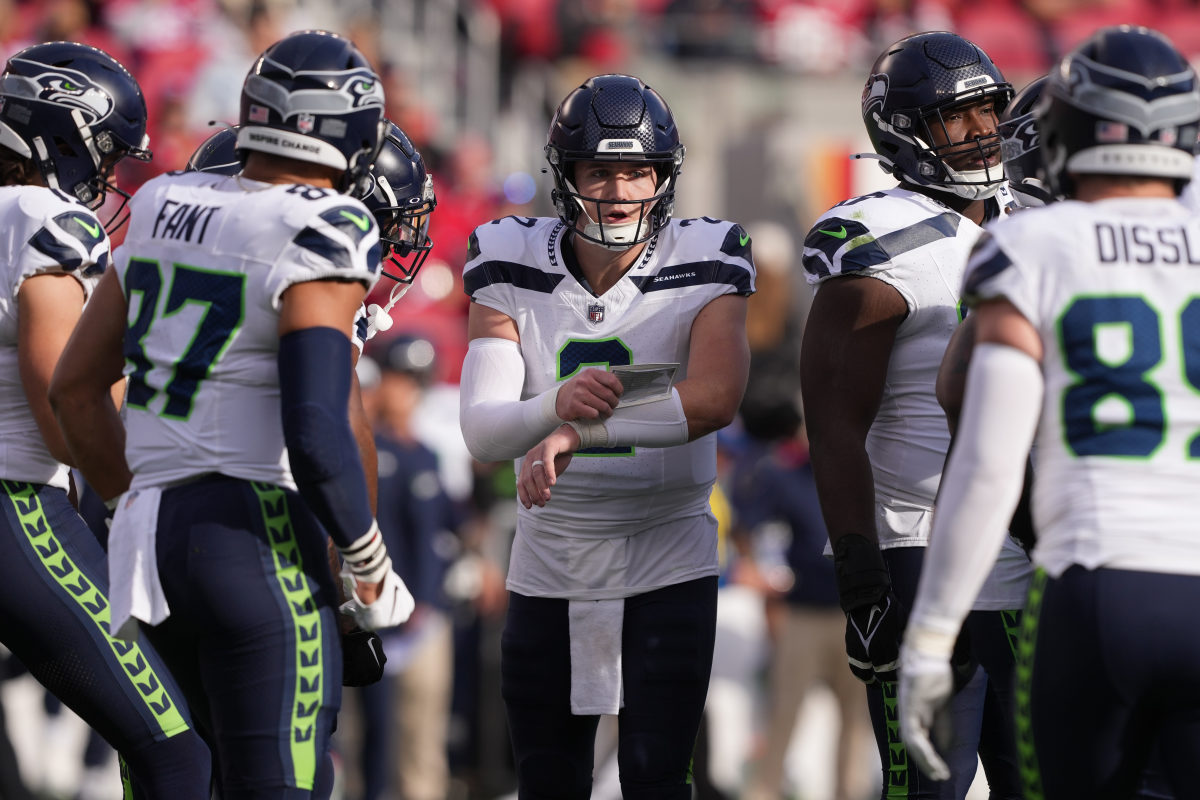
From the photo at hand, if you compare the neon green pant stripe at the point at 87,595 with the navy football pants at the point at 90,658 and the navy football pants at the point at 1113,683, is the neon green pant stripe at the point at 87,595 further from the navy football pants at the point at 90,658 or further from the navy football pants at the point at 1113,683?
the navy football pants at the point at 1113,683

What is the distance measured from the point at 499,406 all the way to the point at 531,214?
916 cm

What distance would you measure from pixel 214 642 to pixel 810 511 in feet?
15.0

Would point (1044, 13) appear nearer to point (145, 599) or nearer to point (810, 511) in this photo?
point (810, 511)

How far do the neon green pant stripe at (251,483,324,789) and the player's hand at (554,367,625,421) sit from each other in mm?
787

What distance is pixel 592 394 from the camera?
149 inches

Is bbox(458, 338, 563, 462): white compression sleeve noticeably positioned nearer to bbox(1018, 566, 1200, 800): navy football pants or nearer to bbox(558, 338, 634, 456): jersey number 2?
bbox(558, 338, 634, 456): jersey number 2

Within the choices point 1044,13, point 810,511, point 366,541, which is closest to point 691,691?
point 366,541

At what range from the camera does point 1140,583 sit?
2.69 m

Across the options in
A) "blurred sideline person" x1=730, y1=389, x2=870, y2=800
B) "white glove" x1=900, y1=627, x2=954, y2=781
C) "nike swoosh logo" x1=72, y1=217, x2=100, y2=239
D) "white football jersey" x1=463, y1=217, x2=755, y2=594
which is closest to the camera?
"white glove" x1=900, y1=627, x2=954, y2=781

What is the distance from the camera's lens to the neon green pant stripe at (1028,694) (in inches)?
111

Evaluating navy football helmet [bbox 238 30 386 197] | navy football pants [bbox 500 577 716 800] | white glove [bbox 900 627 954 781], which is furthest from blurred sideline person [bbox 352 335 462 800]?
white glove [bbox 900 627 954 781]

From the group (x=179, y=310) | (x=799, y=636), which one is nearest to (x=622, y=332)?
(x=179, y=310)

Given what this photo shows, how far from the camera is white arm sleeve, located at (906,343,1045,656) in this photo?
275cm

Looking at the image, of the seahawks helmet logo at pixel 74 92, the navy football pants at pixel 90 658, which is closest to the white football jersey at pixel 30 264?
the navy football pants at pixel 90 658
